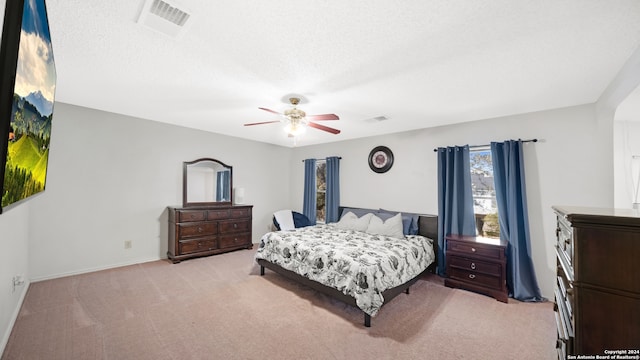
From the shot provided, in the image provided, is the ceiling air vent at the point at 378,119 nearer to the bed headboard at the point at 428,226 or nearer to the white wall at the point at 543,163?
the white wall at the point at 543,163

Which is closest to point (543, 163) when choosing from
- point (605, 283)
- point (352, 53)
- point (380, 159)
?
point (380, 159)

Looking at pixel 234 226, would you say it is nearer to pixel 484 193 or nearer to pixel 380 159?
pixel 380 159

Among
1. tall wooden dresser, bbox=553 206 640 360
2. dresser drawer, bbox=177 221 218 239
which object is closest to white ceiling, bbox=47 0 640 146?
tall wooden dresser, bbox=553 206 640 360

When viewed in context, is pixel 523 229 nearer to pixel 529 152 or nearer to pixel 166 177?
pixel 529 152

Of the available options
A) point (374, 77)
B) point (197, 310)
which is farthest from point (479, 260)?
point (197, 310)

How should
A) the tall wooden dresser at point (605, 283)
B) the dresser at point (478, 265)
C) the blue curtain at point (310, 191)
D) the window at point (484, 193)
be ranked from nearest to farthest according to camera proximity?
the tall wooden dresser at point (605, 283)
the dresser at point (478, 265)
the window at point (484, 193)
the blue curtain at point (310, 191)

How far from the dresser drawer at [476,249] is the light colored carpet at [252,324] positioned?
532 millimetres

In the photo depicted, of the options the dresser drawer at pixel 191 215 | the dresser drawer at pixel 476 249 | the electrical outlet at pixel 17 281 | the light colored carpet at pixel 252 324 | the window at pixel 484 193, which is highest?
the window at pixel 484 193

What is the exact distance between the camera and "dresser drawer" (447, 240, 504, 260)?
3.13 m

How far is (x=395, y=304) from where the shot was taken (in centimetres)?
296

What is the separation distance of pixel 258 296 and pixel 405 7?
3.22m

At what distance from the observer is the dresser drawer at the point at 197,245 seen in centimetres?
430

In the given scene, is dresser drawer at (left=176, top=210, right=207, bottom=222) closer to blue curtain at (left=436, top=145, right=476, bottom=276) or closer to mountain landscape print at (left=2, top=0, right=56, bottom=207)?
mountain landscape print at (left=2, top=0, right=56, bottom=207)

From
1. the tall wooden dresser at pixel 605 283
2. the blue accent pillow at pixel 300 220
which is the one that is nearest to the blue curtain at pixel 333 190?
the blue accent pillow at pixel 300 220
